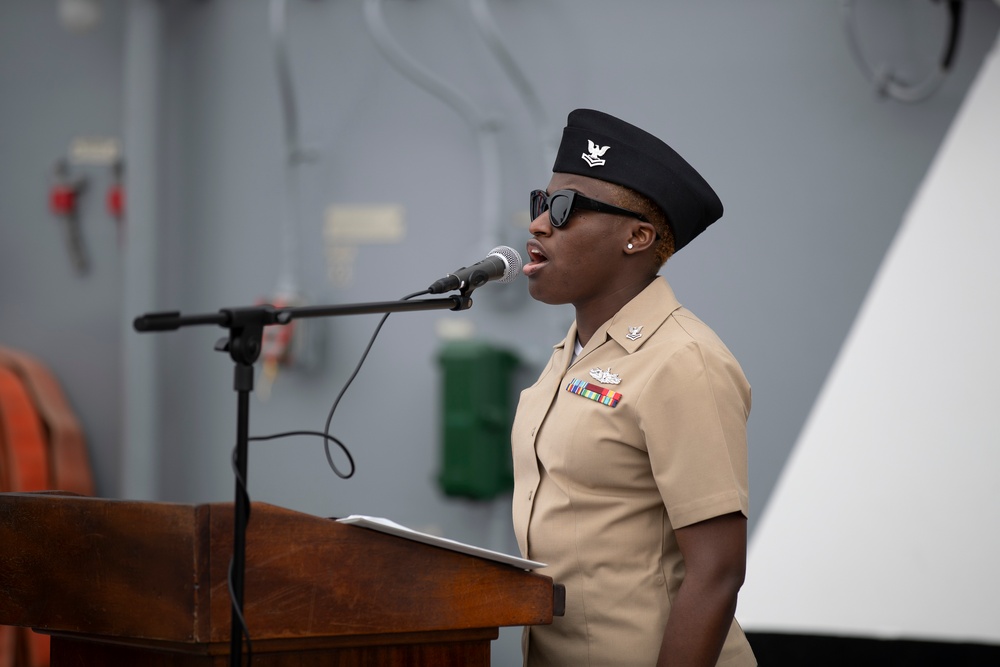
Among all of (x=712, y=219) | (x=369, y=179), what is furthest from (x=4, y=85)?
(x=712, y=219)

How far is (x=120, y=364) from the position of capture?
12.5 feet

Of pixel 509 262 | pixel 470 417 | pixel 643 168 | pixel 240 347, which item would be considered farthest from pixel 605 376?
pixel 470 417

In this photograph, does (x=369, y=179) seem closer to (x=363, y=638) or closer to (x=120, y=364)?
(x=120, y=364)

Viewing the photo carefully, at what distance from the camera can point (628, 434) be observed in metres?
1.55

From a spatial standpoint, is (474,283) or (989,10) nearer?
(474,283)

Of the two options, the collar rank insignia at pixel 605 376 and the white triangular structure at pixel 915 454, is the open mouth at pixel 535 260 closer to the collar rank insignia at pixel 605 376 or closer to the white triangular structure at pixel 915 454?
the collar rank insignia at pixel 605 376

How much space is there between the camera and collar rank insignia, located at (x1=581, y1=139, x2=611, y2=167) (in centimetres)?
172

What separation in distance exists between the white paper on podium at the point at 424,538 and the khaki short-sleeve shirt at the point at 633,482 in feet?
0.68

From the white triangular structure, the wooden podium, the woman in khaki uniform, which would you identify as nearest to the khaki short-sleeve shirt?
the woman in khaki uniform

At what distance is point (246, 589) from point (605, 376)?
661 millimetres

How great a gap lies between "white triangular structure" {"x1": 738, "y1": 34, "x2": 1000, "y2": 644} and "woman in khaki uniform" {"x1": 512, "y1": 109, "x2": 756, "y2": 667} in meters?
1.46

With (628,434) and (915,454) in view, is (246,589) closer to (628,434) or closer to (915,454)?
(628,434)

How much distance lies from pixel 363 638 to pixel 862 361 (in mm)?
2125

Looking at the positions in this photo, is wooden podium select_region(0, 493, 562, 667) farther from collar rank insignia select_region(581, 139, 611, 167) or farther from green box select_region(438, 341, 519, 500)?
green box select_region(438, 341, 519, 500)
